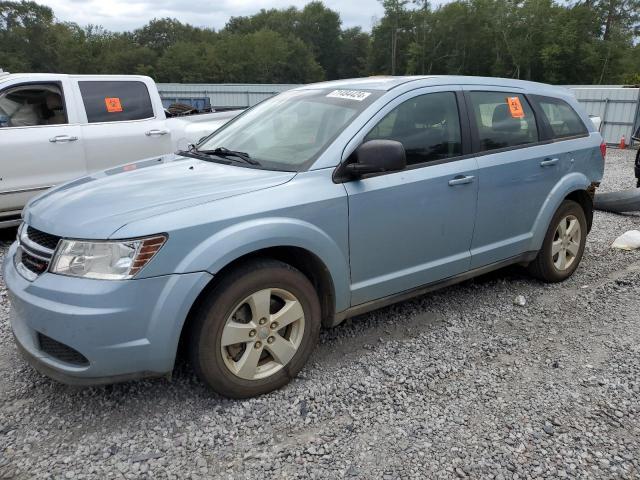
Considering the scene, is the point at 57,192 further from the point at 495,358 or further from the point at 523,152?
the point at 523,152

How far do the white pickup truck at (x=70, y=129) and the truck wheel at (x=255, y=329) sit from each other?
2.81 meters

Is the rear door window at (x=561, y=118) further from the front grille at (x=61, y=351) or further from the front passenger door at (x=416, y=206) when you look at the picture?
the front grille at (x=61, y=351)

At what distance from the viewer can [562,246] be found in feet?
15.1

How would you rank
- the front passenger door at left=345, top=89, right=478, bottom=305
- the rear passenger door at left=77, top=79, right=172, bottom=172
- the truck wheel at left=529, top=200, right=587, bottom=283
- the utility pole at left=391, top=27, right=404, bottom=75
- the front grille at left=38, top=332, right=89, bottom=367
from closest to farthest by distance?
the front grille at left=38, top=332, right=89, bottom=367, the front passenger door at left=345, top=89, right=478, bottom=305, the truck wheel at left=529, top=200, right=587, bottom=283, the rear passenger door at left=77, top=79, right=172, bottom=172, the utility pole at left=391, top=27, right=404, bottom=75

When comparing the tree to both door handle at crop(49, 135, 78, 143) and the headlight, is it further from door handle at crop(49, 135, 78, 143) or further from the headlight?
the headlight

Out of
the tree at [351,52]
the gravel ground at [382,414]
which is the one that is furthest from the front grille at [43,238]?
the tree at [351,52]

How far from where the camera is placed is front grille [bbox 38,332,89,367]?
97.3 inches

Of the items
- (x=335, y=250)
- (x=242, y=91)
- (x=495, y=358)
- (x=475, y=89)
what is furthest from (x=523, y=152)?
(x=242, y=91)

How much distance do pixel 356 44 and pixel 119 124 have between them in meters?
107

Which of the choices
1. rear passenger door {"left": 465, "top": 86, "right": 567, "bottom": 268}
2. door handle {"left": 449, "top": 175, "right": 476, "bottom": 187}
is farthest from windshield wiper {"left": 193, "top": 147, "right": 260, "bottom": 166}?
rear passenger door {"left": 465, "top": 86, "right": 567, "bottom": 268}

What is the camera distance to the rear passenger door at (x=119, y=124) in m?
6.11

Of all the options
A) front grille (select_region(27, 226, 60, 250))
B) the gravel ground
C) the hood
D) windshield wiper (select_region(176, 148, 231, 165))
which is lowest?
the gravel ground

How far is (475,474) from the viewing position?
7.74 feet

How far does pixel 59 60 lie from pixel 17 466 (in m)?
98.3
